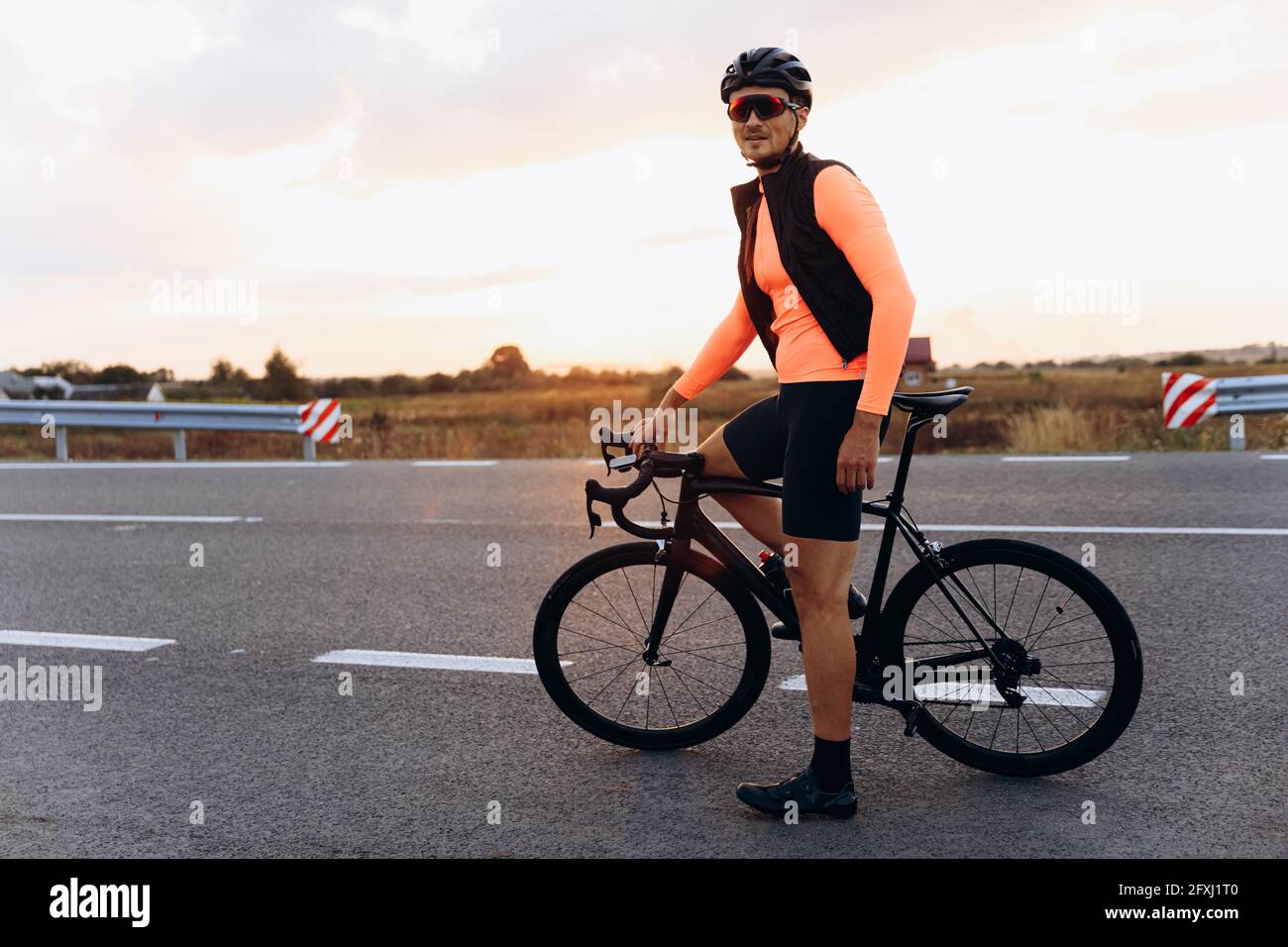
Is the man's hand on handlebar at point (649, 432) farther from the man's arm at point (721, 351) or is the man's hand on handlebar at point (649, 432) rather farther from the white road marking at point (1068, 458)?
the white road marking at point (1068, 458)

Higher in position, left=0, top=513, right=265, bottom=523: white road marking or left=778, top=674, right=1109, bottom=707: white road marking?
left=0, top=513, right=265, bottom=523: white road marking

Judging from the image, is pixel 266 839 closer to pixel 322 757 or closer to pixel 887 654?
pixel 322 757

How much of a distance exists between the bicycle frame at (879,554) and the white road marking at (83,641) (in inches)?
127

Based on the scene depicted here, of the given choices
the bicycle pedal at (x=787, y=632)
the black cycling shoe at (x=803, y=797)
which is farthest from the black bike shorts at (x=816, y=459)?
the black cycling shoe at (x=803, y=797)

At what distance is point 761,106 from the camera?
3.69 meters

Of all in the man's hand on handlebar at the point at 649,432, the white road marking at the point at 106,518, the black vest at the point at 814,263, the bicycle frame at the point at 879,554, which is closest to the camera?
the black vest at the point at 814,263

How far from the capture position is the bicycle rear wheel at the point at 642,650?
429 cm

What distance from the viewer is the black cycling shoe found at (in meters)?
3.78

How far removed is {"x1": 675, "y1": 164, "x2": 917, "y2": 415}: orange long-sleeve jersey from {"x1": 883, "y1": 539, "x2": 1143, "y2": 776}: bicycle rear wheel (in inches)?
31.6

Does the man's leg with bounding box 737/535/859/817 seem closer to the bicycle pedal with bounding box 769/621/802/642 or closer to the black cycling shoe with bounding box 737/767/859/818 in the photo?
the black cycling shoe with bounding box 737/767/859/818

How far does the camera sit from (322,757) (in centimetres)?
444

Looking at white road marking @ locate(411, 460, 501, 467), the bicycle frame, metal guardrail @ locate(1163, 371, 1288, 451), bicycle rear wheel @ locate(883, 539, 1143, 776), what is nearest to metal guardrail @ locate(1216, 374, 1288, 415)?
metal guardrail @ locate(1163, 371, 1288, 451)

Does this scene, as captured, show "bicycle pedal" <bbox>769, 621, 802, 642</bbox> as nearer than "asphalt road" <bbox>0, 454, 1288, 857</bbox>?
No
